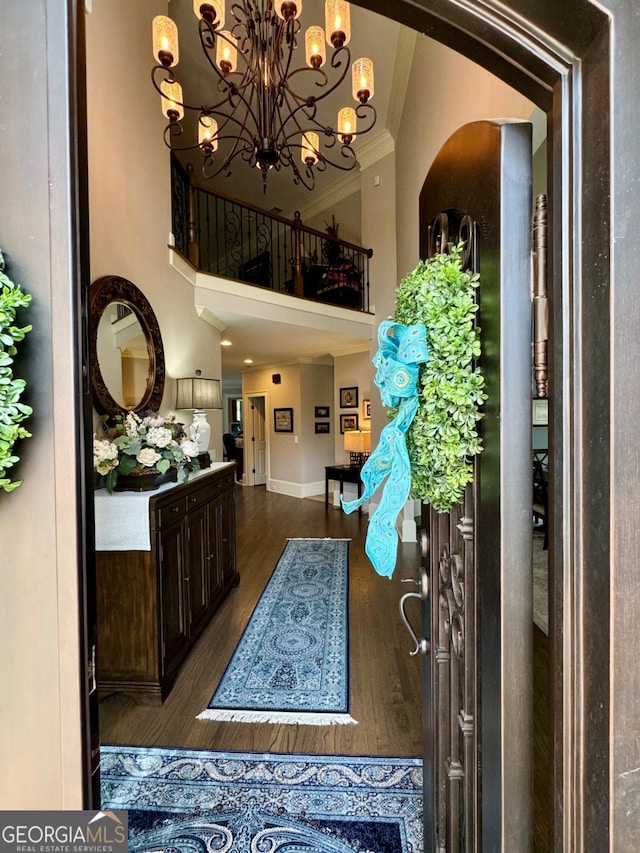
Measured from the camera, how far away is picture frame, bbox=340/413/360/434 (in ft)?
20.9

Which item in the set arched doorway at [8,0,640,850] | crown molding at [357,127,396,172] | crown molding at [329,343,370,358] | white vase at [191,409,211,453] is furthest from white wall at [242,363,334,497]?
arched doorway at [8,0,640,850]

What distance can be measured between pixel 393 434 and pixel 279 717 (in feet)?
5.97

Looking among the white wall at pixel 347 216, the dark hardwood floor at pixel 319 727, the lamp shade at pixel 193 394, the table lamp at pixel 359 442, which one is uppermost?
the white wall at pixel 347 216

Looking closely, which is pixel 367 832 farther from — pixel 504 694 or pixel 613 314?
pixel 613 314

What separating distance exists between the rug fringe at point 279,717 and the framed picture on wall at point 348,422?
4.82 metres

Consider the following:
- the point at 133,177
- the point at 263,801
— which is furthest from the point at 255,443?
the point at 263,801

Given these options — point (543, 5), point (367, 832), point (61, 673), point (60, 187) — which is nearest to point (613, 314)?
point (543, 5)

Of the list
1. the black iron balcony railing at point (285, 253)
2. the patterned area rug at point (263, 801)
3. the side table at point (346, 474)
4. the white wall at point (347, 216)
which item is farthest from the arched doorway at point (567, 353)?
the white wall at point (347, 216)

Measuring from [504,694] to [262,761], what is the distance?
1.51m

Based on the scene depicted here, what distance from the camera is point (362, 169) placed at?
5406mm

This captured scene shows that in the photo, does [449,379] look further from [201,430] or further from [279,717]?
[201,430]

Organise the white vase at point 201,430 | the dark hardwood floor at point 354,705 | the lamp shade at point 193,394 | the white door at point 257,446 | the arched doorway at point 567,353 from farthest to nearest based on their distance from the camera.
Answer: the white door at point 257,446, the lamp shade at point 193,394, the white vase at point 201,430, the dark hardwood floor at point 354,705, the arched doorway at point 567,353

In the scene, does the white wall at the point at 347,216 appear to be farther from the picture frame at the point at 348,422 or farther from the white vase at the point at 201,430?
the white vase at the point at 201,430

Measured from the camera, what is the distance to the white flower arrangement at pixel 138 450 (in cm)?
197
